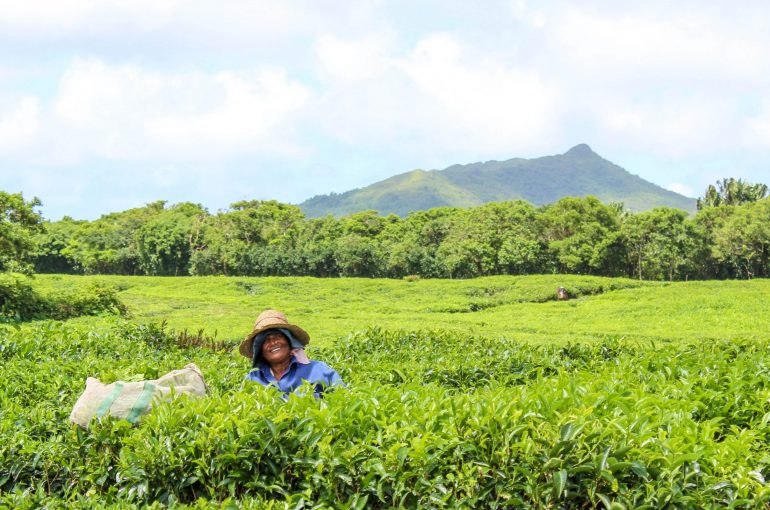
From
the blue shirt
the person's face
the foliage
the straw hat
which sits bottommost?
the foliage

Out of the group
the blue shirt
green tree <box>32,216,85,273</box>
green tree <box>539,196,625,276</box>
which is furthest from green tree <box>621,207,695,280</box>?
the blue shirt

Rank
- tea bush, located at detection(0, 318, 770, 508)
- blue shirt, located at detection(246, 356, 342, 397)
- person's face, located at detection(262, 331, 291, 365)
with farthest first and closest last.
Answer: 1. person's face, located at detection(262, 331, 291, 365)
2. blue shirt, located at detection(246, 356, 342, 397)
3. tea bush, located at detection(0, 318, 770, 508)

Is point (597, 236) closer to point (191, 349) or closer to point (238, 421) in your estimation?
point (191, 349)

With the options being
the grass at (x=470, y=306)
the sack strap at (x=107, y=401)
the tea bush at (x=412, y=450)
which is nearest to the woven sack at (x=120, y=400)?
the sack strap at (x=107, y=401)

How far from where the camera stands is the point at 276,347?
18.4 ft

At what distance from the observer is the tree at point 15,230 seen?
18.5m

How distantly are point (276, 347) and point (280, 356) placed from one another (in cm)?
8

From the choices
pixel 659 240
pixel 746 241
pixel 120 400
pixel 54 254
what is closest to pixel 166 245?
pixel 54 254

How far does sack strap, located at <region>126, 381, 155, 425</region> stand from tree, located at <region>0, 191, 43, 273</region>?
1594 centimetres

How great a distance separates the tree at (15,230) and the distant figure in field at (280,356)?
15.0 meters

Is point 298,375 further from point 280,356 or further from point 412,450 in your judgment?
point 412,450

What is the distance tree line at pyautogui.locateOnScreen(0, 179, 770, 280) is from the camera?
152 ft

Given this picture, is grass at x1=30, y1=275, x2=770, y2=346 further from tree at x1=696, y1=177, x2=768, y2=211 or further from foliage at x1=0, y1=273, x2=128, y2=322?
tree at x1=696, y1=177, x2=768, y2=211

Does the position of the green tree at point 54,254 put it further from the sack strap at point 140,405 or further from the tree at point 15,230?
the sack strap at point 140,405
